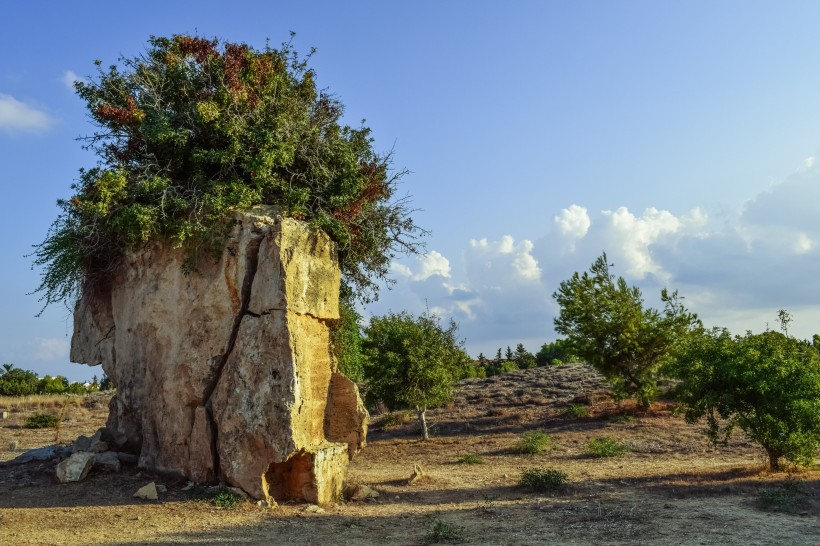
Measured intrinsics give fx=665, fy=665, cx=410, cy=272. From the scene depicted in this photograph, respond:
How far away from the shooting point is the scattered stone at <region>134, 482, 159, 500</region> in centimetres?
1204

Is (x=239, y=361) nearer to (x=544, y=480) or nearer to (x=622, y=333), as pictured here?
(x=544, y=480)

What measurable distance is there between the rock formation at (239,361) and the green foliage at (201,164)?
0.65 metres

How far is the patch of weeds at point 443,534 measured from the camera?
10.0 m

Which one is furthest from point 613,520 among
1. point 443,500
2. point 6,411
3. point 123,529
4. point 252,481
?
point 6,411

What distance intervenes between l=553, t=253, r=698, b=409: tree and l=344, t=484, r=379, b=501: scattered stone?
646 inches

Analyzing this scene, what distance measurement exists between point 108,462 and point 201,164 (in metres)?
6.44

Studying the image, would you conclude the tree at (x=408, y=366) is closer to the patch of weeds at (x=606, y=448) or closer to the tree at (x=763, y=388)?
the patch of weeds at (x=606, y=448)

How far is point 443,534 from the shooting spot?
10117 mm

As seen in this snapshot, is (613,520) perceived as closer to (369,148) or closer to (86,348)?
(369,148)

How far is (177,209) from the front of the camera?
510 inches

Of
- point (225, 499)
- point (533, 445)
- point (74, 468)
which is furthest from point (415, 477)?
point (74, 468)

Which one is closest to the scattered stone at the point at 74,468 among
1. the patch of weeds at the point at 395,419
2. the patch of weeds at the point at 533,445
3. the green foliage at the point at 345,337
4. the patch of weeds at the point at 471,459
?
the green foliage at the point at 345,337

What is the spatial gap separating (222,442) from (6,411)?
1041 inches

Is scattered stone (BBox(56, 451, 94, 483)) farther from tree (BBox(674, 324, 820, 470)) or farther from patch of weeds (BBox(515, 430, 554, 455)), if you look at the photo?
tree (BBox(674, 324, 820, 470))
